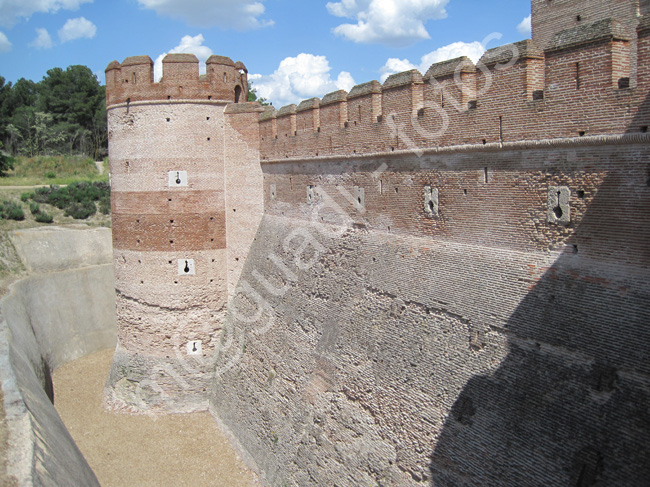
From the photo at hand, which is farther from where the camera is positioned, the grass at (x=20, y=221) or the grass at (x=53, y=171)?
the grass at (x=53, y=171)

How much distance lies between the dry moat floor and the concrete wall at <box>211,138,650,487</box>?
34.1 inches

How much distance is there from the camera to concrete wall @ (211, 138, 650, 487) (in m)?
5.80

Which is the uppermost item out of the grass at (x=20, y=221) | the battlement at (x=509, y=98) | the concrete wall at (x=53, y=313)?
the battlement at (x=509, y=98)

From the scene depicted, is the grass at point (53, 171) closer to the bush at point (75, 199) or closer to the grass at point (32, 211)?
Answer: the grass at point (32, 211)

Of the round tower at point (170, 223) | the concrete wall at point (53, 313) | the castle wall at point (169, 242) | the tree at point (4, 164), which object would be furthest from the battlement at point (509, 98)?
the tree at point (4, 164)

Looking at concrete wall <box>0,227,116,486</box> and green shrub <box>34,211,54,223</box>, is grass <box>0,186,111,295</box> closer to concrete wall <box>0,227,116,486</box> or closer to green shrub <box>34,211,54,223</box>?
green shrub <box>34,211,54,223</box>

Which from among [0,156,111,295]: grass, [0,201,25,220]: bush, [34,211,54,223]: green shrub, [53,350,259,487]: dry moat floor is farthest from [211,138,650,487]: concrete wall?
[0,201,25,220]: bush

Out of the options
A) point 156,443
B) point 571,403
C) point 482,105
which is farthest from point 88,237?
point 571,403

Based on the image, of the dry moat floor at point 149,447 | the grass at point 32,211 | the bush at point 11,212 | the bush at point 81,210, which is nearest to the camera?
the dry moat floor at point 149,447

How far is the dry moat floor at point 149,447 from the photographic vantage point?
436 inches

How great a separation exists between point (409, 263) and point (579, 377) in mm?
3400

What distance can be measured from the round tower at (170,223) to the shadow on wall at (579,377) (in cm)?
836

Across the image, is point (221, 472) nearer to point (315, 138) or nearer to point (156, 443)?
point (156, 443)

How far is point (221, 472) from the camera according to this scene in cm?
1123
